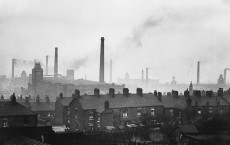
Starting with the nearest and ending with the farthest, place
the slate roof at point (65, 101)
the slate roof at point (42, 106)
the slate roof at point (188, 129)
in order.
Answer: the slate roof at point (188, 129), the slate roof at point (65, 101), the slate roof at point (42, 106)

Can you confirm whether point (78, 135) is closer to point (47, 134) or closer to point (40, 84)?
point (47, 134)

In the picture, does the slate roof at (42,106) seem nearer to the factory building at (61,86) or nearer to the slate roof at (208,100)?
the factory building at (61,86)

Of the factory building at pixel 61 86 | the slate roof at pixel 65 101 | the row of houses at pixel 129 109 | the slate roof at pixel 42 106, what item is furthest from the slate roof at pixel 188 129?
the factory building at pixel 61 86

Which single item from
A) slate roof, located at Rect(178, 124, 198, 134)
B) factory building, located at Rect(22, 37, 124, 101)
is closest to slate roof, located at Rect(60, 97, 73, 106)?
factory building, located at Rect(22, 37, 124, 101)

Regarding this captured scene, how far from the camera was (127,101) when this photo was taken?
199ft

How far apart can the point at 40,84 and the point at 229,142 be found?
230ft

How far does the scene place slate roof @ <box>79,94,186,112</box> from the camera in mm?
57938

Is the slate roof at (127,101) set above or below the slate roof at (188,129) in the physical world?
above

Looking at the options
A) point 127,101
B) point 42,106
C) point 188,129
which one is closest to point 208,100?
point 127,101

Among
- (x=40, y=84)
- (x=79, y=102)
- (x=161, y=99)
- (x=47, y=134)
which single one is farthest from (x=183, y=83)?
(x=47, y=134)

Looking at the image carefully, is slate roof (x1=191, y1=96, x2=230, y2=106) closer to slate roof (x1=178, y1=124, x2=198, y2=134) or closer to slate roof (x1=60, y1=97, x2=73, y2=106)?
slate roof (x1=178, y1=124, x2=198, y2=134)

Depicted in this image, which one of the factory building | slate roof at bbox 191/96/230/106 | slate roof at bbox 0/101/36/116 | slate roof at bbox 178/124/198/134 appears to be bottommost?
slate roof at bbox 178/124/198/134

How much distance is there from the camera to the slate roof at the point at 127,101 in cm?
5794

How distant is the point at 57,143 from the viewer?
34844 millimetres
